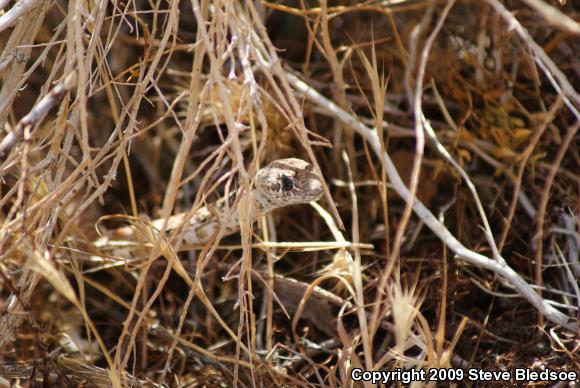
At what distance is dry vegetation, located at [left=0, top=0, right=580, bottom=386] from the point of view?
4.01 feet

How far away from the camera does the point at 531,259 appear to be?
150cm

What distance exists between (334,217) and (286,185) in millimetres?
433

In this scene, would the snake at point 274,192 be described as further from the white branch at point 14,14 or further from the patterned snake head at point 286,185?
the white branch at point 14,14

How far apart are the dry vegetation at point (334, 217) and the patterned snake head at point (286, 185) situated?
0.05m

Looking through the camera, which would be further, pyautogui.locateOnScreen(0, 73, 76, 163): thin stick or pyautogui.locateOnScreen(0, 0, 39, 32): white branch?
pyautogui.locateOnScreen(0, 0, 39, 32): white branch

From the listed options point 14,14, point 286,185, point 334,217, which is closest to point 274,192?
point 286,185

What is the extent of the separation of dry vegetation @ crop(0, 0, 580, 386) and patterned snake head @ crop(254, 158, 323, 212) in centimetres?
5

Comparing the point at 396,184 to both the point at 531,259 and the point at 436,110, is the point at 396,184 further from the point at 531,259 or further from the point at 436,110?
the point at 436,110

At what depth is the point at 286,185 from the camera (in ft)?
4.23

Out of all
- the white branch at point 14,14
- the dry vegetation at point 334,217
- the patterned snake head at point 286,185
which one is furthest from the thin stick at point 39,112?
the patterned snake head at point 286,185

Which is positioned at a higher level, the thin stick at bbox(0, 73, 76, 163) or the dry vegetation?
the thin stick at bbox(0, 73, 76, 163)

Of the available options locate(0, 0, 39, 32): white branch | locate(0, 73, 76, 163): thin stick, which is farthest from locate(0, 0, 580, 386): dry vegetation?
locate(0, 73, 76, 163): thin stick

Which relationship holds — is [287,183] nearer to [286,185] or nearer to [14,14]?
[286,185]

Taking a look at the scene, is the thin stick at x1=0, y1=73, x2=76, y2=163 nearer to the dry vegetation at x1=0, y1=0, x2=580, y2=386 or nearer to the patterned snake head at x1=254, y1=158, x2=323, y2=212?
the dry vegetation at x1=0, y1=0, x2=580, y2=386
